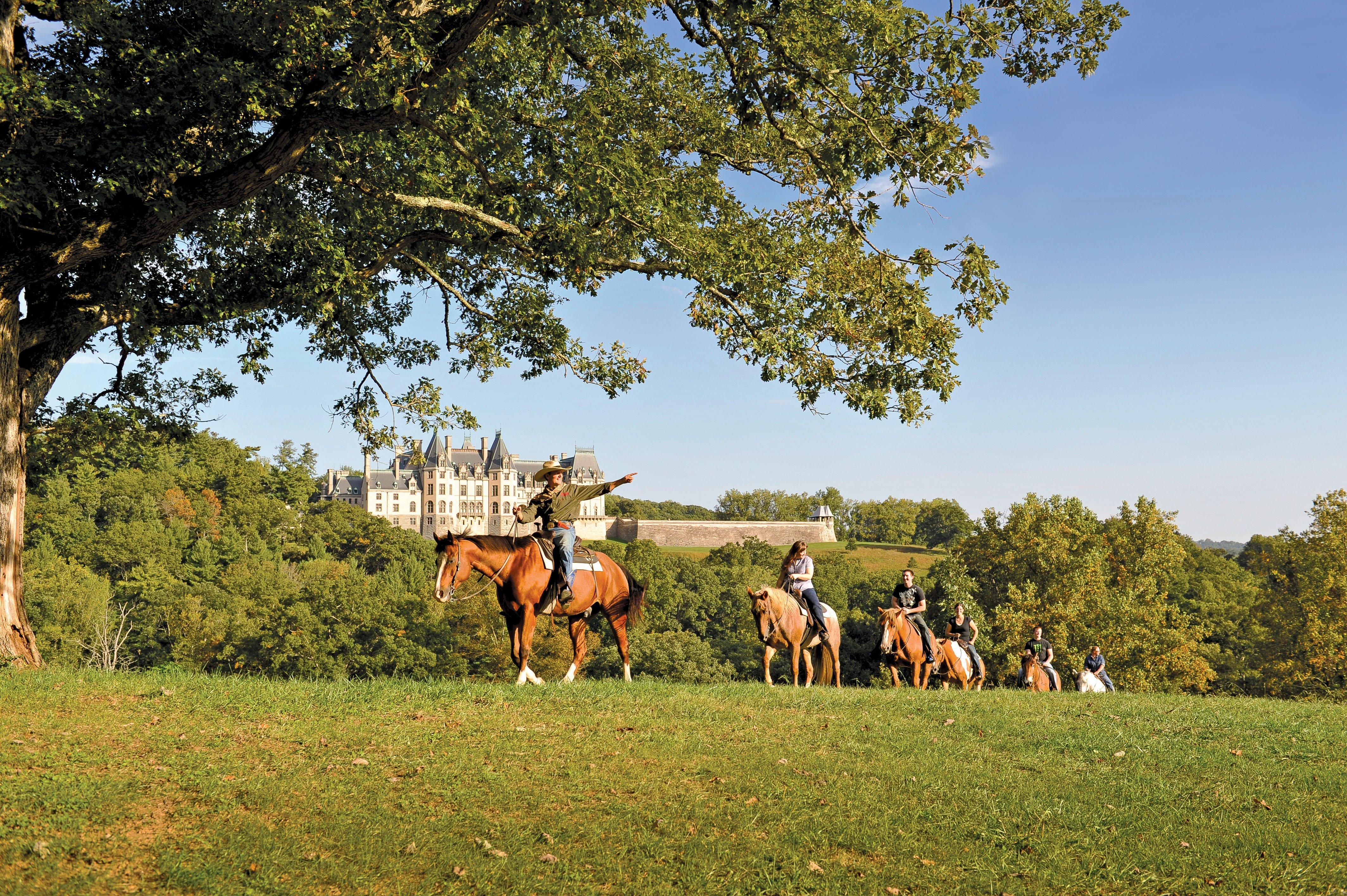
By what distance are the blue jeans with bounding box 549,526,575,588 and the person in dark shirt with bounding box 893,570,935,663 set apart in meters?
8.08

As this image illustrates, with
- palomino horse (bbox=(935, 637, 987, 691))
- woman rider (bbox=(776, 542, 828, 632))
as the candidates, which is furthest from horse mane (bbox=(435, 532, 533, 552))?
palomino horse (bbox=(935, 637, 987, 691))

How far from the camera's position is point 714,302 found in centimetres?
1498

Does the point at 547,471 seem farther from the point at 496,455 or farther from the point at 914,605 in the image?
the point at 496,455

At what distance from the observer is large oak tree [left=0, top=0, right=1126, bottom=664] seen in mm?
11070

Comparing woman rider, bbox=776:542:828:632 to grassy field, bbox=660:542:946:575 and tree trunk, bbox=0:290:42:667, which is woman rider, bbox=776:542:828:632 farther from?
grassy field, bbox=660:542:946:575

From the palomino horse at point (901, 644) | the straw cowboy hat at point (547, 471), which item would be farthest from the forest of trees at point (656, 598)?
the palomino horse at point (901, 644)

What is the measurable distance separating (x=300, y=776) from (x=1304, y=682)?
48.2 metres

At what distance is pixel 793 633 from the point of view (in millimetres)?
18156

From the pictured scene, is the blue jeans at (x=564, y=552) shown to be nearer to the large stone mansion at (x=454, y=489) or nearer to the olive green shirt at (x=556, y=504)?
the olive green shirt at (x=556, y=504)

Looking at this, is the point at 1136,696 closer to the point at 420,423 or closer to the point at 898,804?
the point at 898,804

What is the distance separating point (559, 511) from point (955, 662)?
40.7 feet

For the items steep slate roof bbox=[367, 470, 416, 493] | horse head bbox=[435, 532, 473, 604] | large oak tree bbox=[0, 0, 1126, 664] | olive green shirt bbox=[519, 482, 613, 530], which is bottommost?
horse head bbox=[435, 532, 473, 604]

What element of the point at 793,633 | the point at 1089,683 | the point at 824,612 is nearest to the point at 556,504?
the point at 793,633

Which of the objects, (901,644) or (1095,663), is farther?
(1095,663)
